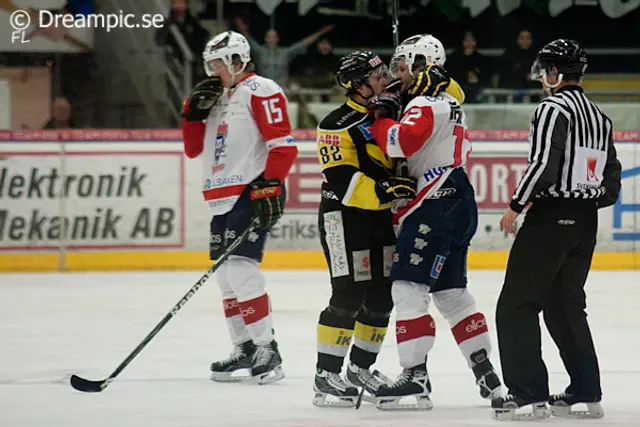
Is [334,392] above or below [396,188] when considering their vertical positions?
below

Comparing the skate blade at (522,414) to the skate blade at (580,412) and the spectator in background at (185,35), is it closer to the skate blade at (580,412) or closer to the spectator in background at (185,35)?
the skate blade at (580,412)

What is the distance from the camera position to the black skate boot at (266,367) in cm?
500

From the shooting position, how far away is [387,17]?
11.8 metres

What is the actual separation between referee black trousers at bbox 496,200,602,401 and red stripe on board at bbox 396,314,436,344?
0.26 metres

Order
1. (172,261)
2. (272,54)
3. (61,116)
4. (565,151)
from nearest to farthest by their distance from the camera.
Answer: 1. (565,151)
2. (172,261)
3. (61,116)
4. (272,54)

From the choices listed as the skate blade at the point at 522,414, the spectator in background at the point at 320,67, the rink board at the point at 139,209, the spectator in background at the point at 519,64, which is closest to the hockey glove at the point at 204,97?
the skate blade at the point at 522,414

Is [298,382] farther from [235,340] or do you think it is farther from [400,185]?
[400,185]

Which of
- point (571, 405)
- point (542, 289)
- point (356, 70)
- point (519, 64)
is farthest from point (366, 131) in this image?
point (519, 64)

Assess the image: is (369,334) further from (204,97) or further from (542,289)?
(204,97)

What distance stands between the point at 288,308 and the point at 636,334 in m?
2.11

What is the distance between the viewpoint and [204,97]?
17.0 ft

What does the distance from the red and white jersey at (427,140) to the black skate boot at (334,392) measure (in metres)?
0.63

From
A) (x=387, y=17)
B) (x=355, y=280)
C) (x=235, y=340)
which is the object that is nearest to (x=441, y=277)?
(x=355, y=280)

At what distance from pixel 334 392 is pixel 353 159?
2.72 ft
